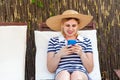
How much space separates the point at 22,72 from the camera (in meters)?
3.38

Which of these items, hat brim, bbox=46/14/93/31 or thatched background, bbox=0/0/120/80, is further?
thatched background, bbox=0/0/120/80

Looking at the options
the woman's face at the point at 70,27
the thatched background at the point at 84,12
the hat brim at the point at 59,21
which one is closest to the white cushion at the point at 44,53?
the hat brim at the point at 59,21

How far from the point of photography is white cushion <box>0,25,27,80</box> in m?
3.36

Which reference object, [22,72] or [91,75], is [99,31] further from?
[22,72]

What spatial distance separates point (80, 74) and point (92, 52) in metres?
0.37

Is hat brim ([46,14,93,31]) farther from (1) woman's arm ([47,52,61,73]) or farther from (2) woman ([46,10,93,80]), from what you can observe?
(1) woman's arm ([47,52,61,73])

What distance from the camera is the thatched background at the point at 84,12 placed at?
4086 mm

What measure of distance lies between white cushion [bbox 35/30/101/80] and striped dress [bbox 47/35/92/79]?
168 mm

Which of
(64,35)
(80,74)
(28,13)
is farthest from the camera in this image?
(28,13)

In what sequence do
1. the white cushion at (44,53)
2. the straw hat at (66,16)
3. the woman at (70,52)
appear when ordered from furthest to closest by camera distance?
the white cushion at (44,53), the straw hat at (66,16), the woman at (70,52)

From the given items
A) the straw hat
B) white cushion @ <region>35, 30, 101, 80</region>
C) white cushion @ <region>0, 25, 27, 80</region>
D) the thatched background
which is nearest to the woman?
the straw hat

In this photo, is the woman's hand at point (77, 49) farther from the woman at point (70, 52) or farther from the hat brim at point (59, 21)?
the hat brim at point (59, 21)

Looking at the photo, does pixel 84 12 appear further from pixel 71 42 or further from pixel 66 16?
pixel 71 42

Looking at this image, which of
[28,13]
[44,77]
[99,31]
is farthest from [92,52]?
[28,13]
